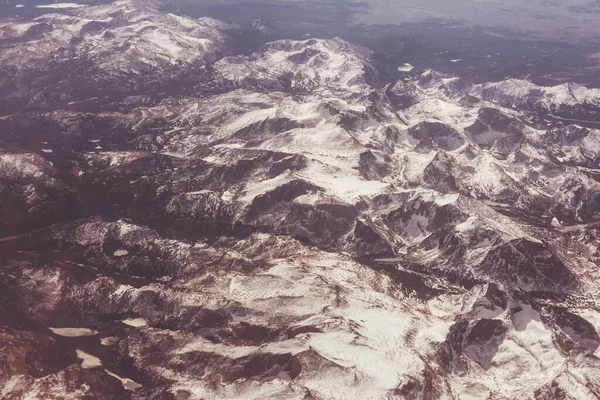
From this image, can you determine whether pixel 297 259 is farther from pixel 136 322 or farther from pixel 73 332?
pixel 73 332

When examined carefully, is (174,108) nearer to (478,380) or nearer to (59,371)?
(59,371)

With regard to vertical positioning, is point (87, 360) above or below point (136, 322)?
above

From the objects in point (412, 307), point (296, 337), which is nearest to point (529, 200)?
point (412, 307)

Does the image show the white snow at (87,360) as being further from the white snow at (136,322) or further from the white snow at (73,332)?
the white snow at (136,322)

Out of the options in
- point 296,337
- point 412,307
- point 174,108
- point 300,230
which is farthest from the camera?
point 174,108

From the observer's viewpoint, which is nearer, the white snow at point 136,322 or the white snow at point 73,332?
the white snow at point 73,332

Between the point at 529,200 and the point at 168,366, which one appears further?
the point at 529,200

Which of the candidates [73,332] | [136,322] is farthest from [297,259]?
[73,332]

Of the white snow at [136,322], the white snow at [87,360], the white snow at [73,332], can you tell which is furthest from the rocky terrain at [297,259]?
the white snow at [136,322]
